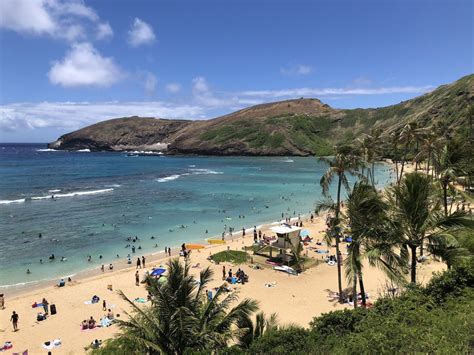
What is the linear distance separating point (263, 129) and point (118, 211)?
112139 millimetres

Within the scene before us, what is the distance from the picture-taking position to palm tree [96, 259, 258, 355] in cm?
966

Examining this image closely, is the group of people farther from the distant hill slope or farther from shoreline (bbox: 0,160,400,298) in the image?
the distant hill slope

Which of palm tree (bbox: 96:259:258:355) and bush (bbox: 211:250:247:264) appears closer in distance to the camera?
palm tree (bbox: 96:259:258:355)

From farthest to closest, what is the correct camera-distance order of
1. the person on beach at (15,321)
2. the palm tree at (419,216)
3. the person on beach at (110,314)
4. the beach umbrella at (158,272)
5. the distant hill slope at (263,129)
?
the distant hill slope at (263,129) < the beach umbrella at (158,272) < the person on beach at (110,314) < the person on beach at (15,321) < the palm tree at (419,216)

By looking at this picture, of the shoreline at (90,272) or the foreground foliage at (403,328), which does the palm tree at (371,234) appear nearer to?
the foreground foliage at (403,328)

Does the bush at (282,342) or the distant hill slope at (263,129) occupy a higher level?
the distant hill slope at (263,129)

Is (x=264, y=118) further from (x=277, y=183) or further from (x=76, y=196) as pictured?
(x=76, y=196)

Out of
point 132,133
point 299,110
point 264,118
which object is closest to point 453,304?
point 264,118

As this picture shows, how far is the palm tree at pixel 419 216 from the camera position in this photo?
10109 millimetres

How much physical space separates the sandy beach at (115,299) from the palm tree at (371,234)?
7.68 meters

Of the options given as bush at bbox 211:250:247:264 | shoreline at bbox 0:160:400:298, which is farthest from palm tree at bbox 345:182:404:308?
shoreline at bbox 0:160:400:298

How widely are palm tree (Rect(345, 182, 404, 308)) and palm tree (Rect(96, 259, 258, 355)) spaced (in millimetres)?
3476

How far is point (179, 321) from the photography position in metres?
9.68

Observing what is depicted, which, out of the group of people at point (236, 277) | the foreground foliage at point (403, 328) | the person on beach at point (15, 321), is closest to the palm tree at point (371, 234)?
the foreground foliage at point (403, 328)
